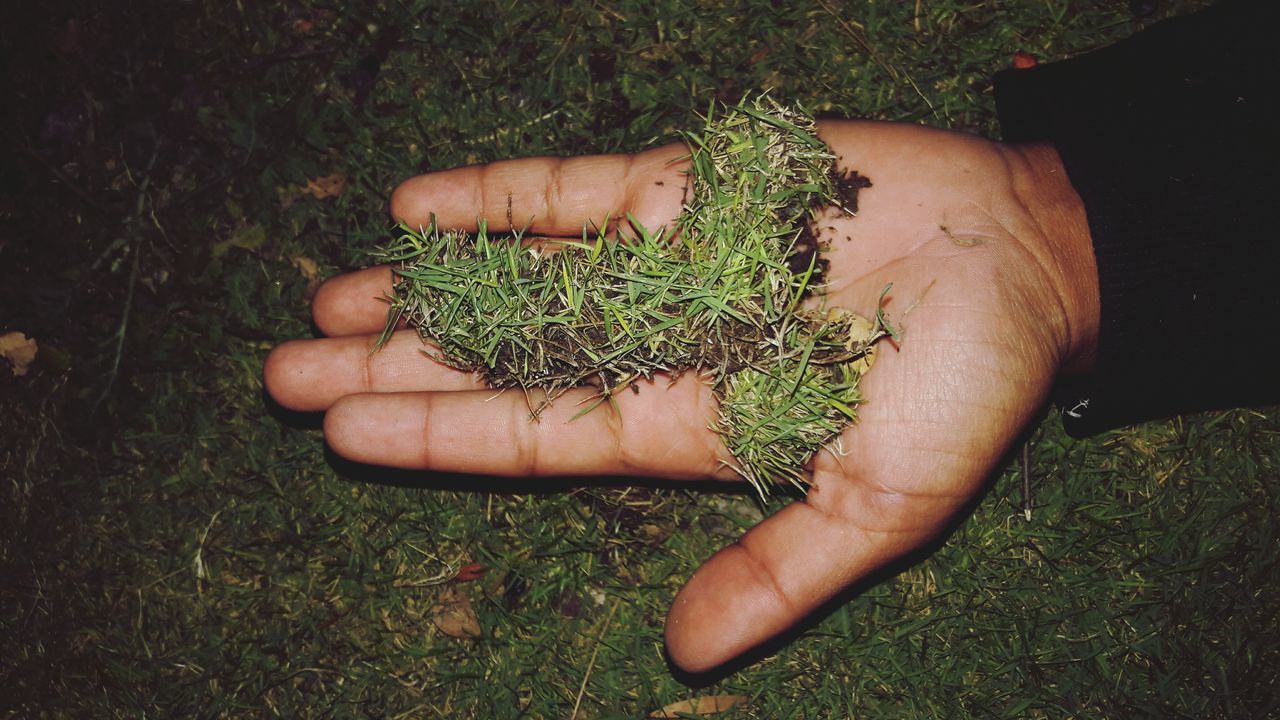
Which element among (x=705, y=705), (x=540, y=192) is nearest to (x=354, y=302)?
(x=540, y=192)

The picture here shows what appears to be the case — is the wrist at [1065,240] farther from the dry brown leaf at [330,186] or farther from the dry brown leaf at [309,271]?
the dry brown leaf at [309,271]

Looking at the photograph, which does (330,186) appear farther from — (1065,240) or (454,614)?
(1065,240)

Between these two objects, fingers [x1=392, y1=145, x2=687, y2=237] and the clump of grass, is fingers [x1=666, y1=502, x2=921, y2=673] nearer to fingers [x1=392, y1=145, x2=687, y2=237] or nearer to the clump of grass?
the clump of grass

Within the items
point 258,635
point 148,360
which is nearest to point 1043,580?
point 258,635

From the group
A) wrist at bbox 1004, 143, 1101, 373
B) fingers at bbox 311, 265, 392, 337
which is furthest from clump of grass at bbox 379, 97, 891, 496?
wrist at bbox 1004, 143, 1101, 373

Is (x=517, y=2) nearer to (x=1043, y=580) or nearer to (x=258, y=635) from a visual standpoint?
(x=258, y=635)

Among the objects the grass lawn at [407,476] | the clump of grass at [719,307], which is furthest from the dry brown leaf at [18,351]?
the clump of grass at [719,307]
